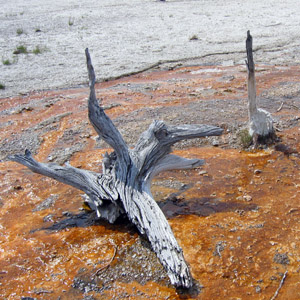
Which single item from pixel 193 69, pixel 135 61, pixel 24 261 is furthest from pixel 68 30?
pixel 24 261

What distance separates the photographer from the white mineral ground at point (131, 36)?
30.1ft

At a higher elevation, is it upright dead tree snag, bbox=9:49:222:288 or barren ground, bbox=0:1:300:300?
upright dead tree snag, bbox=9:49:222:288

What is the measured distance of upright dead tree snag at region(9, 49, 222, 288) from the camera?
3.73m

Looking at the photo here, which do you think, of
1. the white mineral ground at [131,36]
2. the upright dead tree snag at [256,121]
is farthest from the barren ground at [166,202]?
the white mineral ground at [131,36]

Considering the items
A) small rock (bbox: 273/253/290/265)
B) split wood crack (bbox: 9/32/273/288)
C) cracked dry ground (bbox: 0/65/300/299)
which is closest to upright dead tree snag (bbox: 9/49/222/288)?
split wood crack (bbox: 9/32/273/288)

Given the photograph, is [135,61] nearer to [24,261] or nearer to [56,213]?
[56,213]

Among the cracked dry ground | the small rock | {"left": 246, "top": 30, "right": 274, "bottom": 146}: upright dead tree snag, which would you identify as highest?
{"left": 246, "top": 30, "right": 274, "bottom": 146}: upright dead tree snag

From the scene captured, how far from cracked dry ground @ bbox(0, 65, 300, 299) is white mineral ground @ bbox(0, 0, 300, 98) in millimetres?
2222

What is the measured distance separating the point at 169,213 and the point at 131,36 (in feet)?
27.8

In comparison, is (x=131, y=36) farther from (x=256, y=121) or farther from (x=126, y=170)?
(x=126, y=170)

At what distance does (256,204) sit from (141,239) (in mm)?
1201

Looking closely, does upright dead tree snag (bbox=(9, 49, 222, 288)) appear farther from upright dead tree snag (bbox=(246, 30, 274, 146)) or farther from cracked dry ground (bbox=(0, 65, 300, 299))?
upright dead tree snag (bbox=(246, 30, 274, 146))

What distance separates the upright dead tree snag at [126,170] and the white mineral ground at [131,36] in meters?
4.51

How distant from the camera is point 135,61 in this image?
9.53m
